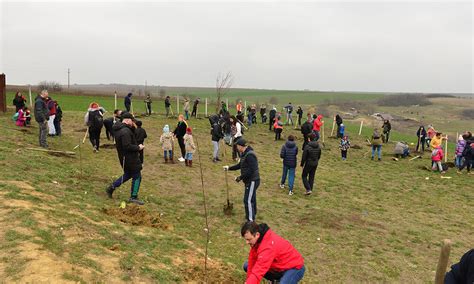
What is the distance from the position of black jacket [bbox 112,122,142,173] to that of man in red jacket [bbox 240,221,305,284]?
463cm

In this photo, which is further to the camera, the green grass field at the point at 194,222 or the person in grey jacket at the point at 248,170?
the person in grey jacket at the point at 248,170

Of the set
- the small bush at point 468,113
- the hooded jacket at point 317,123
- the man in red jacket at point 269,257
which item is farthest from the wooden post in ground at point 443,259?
the small bush at point 468,113

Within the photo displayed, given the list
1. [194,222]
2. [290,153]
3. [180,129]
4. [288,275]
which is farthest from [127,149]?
[180,129]

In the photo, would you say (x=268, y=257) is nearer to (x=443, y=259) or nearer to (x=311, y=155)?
(x=443, y=259)

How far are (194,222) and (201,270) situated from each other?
2.76m

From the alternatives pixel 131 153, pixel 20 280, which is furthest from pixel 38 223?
pixel 131 153

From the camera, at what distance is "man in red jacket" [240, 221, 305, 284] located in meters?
4.95

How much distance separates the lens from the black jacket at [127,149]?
875 cm

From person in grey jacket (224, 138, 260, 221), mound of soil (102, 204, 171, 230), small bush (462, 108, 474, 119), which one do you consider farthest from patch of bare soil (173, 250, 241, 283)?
small bush (462, 108, 474, 119)

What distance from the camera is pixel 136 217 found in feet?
27.1

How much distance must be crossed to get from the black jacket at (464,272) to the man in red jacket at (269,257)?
1.90m

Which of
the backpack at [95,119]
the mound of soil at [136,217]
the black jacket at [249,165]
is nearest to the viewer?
the mound of soil at [136,217]

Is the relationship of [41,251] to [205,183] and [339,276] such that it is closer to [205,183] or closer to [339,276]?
[339,276]

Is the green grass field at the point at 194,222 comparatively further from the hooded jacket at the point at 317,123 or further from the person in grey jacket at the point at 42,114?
the hooded jacket at the point at 317,123
